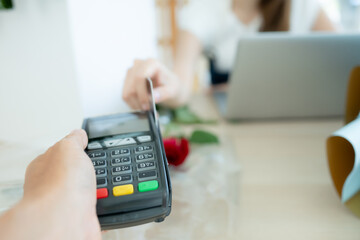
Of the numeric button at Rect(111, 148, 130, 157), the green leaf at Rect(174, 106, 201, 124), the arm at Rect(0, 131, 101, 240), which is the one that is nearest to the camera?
the arm at Rect(0, 131, 101, 240)

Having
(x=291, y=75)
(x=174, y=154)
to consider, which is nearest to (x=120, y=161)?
(x=174, y=154)

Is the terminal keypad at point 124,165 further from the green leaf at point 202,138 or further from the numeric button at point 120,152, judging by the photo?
the green leaf at point 202,138

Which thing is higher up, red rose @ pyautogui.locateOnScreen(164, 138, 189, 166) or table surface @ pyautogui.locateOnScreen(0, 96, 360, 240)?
red rose @ pyautogui.locateOnScreen(164, 138, 189, 166)

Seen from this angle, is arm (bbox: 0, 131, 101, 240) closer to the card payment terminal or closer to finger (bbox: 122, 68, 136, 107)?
the card payment terminal

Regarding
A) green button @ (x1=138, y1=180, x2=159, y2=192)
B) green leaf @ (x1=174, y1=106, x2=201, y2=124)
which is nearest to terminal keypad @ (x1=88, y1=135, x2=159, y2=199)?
green button @ (x1=138, y1=180, x2=159, y2=192)

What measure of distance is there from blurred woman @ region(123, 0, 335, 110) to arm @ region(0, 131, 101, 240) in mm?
568

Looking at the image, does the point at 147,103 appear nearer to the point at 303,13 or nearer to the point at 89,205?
the point at 89,205

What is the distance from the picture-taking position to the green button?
230 millimetres

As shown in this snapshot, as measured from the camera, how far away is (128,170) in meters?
0.25

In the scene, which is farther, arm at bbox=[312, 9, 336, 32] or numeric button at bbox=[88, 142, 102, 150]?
arm at bbox=[312, 9, 336, 32]

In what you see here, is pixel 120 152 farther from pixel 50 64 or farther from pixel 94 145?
pixel 50 64

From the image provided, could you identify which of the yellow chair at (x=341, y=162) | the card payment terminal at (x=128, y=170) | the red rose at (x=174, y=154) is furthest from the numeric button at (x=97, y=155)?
the yellow chair at (x=341, y=162)

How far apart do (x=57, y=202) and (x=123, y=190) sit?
6cm

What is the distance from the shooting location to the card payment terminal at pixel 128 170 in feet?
0.72
